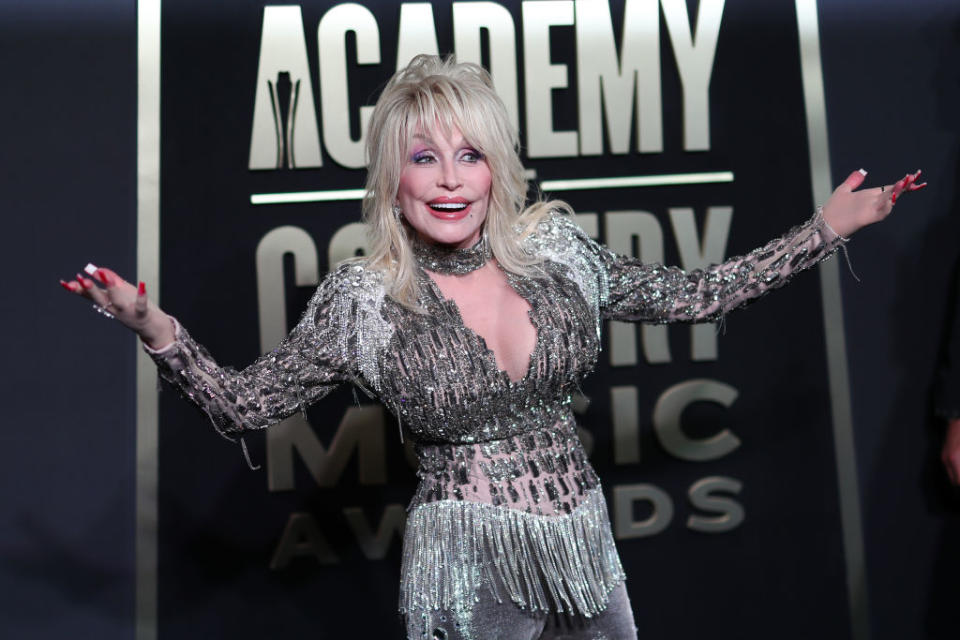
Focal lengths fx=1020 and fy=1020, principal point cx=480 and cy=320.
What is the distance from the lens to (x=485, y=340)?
1.77 m

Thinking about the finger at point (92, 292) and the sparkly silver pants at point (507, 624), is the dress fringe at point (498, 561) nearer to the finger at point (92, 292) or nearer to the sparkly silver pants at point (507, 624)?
the sparkly silver pants at point (507, 624)

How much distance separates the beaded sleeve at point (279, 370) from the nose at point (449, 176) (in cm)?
24

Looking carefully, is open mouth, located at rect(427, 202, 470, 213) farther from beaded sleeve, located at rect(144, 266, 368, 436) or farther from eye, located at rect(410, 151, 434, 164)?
beaded sleeve, located at rect(144, 266, 368, 436)

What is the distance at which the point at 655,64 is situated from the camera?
2768mm

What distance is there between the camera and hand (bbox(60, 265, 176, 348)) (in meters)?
1.48

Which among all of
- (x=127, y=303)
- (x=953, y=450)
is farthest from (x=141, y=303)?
(x=953, y=450)

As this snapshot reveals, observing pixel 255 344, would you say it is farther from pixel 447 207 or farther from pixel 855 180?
pixel 855 180

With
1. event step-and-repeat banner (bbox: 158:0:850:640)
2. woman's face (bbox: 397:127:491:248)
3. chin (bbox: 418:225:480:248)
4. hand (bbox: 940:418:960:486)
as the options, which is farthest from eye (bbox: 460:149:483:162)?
hand (bbox: 940:418:960:486)

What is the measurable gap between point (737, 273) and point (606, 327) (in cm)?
95

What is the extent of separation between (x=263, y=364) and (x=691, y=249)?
1.47 m

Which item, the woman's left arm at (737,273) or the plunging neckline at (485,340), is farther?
the woman's left arm at (737,273)

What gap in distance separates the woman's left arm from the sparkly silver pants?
53cm

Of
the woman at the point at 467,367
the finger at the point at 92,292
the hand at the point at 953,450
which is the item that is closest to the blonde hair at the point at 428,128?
the woman at the point at 467,367

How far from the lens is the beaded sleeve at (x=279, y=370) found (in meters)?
1.63
